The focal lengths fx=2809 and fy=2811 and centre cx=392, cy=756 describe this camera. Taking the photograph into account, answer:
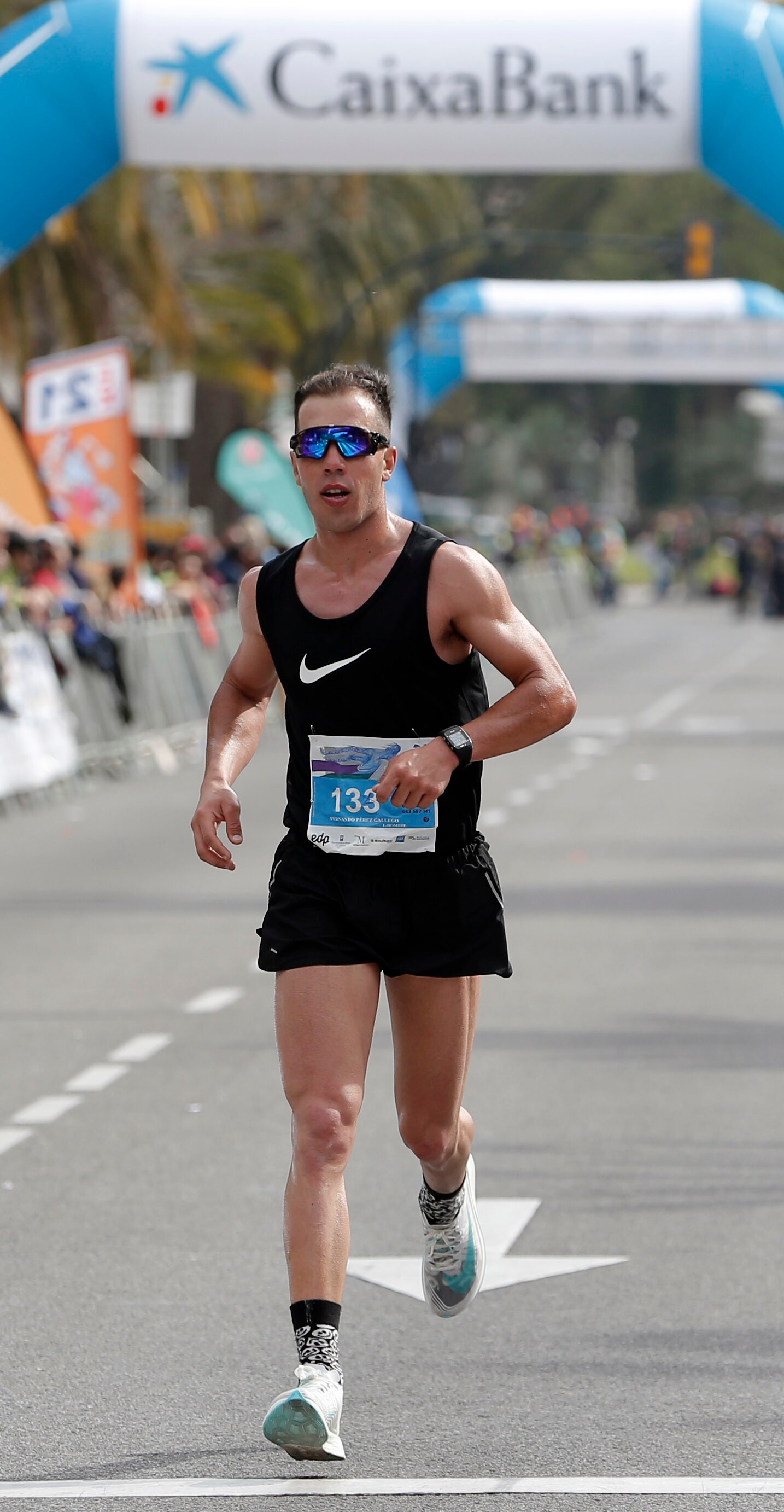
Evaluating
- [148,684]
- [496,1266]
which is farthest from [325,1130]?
[148,684]

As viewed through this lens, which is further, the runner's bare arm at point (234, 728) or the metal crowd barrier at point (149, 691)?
the metal crowd barrier at point (149, 691)

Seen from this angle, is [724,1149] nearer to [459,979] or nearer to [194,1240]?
[194,1240]

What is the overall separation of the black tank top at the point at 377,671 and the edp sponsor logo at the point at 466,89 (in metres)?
13.4

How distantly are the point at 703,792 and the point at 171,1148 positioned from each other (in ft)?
39.6

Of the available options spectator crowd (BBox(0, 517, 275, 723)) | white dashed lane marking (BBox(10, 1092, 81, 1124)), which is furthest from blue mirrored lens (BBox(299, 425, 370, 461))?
spectator crowd (BBox(0, 517, 275, 723))

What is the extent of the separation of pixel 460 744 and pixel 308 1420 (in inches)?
48.1

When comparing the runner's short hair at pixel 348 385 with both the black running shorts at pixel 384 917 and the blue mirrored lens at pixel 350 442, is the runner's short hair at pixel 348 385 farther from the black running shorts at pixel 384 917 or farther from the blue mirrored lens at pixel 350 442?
the black running shorts at pixel 384 917

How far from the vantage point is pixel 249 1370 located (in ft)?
18.4

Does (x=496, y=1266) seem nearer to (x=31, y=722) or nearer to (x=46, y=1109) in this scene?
(x=46, y=1109)

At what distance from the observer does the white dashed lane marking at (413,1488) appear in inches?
188

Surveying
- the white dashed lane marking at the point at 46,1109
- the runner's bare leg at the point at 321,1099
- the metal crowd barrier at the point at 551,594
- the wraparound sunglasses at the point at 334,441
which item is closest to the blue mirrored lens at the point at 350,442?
the wraparound sunglasses at the point at 334,441

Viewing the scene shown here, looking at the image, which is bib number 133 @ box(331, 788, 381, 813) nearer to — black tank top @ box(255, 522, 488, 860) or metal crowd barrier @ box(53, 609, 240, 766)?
black tank top @ box(255, 522, 488, 860)

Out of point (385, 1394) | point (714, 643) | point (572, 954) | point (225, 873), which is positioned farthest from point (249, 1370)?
point (714, 643)

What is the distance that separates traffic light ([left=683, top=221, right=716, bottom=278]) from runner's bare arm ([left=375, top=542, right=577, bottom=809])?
3805 centimetres
